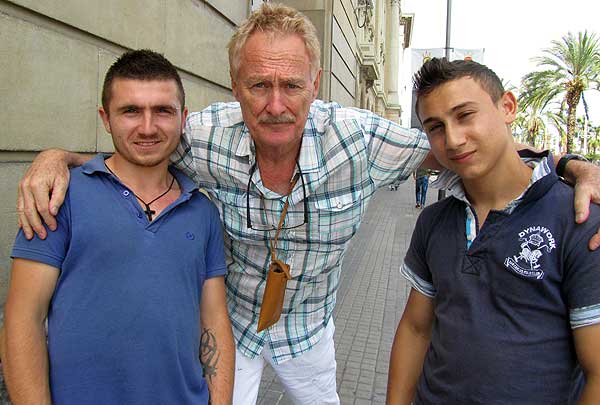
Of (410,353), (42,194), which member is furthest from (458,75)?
(42,194)

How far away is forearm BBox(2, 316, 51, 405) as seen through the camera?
1.54 meters

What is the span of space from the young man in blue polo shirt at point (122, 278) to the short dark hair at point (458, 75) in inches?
38.6

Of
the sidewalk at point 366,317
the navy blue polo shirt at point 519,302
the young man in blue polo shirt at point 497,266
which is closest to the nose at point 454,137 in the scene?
the young man in blue polo shirt at point 497,266

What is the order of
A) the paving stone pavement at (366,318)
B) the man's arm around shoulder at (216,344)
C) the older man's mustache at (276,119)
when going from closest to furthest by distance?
the man's arm around shoulder at (216,344) → the older man's mustache at (276,119) → the paving stone pavement at (366,318)

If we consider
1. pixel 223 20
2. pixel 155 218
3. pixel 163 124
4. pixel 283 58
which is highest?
pixel 223 20

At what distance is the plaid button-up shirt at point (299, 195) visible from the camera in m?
2.28

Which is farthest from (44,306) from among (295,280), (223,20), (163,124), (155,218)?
(223,20)

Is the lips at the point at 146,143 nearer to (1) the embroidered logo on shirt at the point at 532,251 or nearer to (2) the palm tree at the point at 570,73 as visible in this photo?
(1) the embroidered logo on shirt at the point at 532,251

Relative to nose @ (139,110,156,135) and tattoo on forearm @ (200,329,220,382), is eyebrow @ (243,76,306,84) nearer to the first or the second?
nose @ (139,110,156,135)

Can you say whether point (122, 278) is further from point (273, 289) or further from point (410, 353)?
point (410, 353)

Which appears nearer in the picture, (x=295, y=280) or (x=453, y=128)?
(x=453, y=128)

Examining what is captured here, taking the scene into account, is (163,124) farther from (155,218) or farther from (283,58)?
(283,58)

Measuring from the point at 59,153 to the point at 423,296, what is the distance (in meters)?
1.54

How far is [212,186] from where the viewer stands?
2.34m
